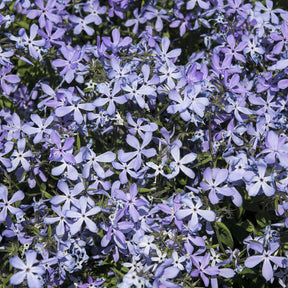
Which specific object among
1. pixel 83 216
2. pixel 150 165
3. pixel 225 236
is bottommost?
pixel 225 236

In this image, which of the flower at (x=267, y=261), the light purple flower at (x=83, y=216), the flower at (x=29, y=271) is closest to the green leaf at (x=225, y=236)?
the flower at (x=267, y=261)

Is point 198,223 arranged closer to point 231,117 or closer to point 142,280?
point 142,280

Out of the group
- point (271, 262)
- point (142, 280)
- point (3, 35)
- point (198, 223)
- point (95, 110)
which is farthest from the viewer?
point (3, 35)

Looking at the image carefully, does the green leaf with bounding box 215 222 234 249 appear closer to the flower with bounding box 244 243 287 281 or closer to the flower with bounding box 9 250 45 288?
the flower with bounding box 244 243 287 281

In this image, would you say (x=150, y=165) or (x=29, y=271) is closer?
(x=29, y=271)

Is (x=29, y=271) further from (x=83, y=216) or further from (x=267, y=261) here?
(x=267, y=261)

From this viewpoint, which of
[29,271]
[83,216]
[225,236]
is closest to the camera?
[29,271]

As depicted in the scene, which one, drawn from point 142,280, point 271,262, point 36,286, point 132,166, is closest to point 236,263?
point 271,262

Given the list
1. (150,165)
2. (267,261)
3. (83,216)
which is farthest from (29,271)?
(267,261)

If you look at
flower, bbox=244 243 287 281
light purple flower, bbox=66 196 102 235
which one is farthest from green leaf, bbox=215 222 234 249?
light purple flower, bbox=66 196 102 235

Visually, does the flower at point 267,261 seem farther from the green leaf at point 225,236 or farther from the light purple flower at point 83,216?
the light purple flower at point 83,216
